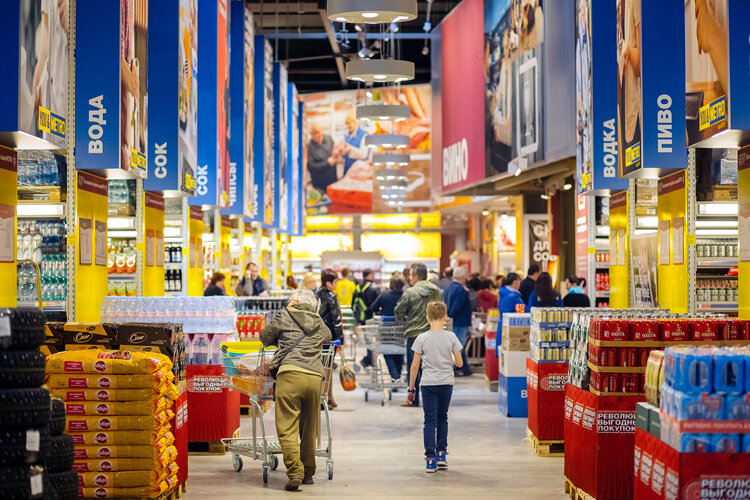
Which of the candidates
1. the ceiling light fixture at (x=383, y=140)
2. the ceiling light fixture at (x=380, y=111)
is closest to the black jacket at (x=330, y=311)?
the ceiling light fixture at (x=380, y=111)

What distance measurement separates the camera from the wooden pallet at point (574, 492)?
21.1ft

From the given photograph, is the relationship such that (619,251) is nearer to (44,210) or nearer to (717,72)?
(717,72)

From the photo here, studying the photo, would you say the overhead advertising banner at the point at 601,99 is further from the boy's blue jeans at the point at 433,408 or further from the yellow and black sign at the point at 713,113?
the yellow and black sign at the point at 713,113

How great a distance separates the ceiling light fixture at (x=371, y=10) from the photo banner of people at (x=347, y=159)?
72.7ft

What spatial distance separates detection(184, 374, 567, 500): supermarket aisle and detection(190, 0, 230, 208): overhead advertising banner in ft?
14.7

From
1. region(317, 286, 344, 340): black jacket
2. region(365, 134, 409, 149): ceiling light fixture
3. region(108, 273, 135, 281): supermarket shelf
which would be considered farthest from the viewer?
region(365, 134, 409, 149): ceiling light fixture

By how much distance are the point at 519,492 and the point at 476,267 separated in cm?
2851

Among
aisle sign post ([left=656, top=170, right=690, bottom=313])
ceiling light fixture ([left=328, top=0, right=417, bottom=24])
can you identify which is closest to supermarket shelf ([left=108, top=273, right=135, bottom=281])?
ceiling light fixture ([left=328, top=0, right=417, bottom=24])

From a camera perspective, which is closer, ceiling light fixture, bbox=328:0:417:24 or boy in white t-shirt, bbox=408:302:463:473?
boy in white t-shirt, bbox=408:302:463:473

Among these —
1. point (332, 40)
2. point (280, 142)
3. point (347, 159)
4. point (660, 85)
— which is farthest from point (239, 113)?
point (347, 159)

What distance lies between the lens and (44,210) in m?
8.74

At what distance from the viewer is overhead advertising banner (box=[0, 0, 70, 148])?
6.73 m

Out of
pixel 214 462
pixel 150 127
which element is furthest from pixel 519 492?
pixel 150 127

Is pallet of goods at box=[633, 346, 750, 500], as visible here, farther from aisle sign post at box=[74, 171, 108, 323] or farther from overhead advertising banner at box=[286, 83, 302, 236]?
overhead advertising banner at box=[286, 83, 302, 236]
